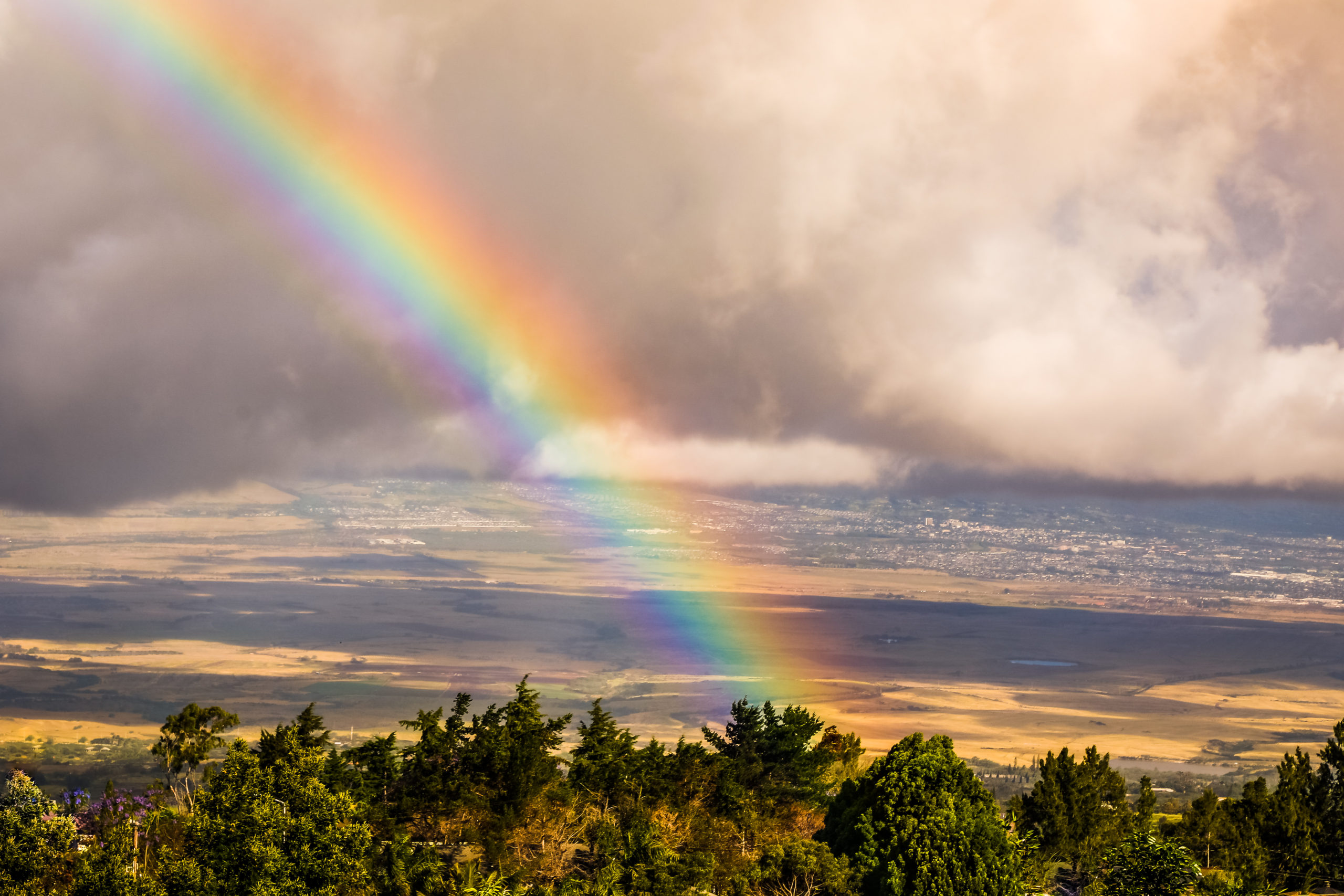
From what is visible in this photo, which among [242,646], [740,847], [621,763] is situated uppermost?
[621,763]

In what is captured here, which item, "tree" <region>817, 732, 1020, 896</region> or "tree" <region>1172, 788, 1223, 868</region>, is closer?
"tree" <region>817, 732, 1020, 896</region>

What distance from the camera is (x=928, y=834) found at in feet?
85.7

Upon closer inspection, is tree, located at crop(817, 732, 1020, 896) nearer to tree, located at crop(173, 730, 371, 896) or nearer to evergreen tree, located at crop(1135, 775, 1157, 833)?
evergreen tree, located at crop(1135, 775, 1157, 833)

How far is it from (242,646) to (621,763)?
18138cm

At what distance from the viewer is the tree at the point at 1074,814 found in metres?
38.3

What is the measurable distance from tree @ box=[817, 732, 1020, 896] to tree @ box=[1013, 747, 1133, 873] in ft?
37.4

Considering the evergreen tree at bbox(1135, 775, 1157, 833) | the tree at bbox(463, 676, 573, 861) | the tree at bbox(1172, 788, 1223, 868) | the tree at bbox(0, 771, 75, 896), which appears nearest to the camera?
the tree at bbox(0, 771, 75, 896)

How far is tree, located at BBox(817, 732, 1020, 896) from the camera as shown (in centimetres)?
2547

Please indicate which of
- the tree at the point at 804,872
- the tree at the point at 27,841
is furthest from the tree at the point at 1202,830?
the tree at the point at 27,841

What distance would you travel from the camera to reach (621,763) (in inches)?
1339

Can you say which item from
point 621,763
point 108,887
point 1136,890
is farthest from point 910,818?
point 108,887

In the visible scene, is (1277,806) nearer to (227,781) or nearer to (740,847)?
(740,847)

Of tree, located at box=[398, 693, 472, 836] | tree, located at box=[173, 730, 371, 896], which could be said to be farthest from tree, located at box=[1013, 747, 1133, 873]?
tree, located at box=[173, 730, 371, 896]

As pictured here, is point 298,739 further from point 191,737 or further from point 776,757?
point 776,757
